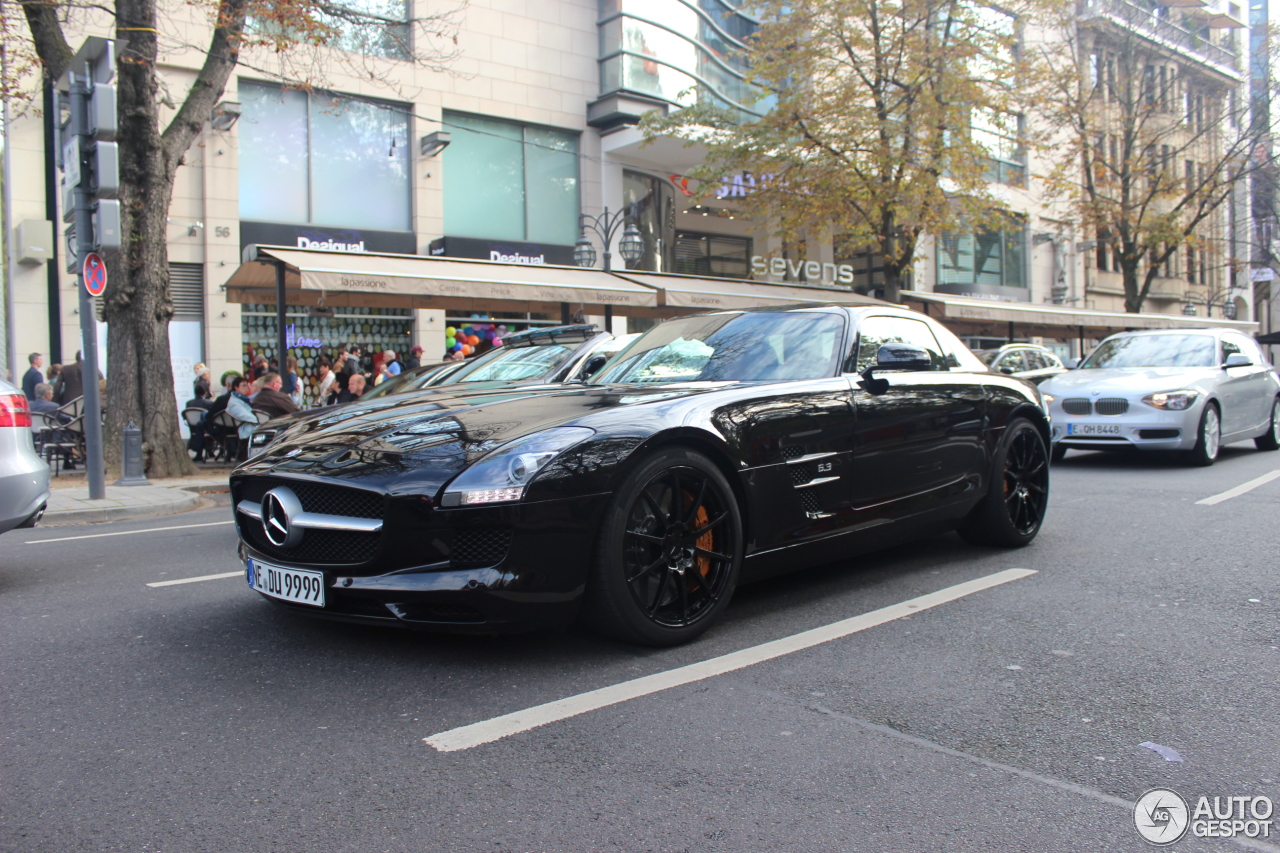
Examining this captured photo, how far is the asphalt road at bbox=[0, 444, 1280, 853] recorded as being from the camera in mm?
2316

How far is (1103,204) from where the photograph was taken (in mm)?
29141

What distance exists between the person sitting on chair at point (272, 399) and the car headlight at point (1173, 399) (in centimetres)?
985

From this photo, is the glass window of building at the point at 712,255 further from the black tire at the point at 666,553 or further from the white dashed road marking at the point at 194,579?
the black tire at the point at 666,553

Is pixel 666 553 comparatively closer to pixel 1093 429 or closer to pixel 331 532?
pixel 331 532

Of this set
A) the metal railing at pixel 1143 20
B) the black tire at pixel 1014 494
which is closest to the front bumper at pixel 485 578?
the black tire at pixel 1014 494

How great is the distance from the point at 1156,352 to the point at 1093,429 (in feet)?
5.57

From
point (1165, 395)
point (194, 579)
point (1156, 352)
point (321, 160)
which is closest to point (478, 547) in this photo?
point (194, 579)

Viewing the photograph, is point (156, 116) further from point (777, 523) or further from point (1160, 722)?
point (1160, 722)

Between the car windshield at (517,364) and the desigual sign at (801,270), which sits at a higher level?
the desigual sign at (801,270)

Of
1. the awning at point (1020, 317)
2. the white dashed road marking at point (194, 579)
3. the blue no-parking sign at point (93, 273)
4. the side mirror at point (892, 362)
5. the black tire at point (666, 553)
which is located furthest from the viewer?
the awning at point (1020, 317)

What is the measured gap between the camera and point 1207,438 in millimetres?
10312

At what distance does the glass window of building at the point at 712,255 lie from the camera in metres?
28.4

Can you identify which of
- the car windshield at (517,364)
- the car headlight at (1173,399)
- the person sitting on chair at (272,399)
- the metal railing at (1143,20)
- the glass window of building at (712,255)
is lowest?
the car headlight at (1173,399)

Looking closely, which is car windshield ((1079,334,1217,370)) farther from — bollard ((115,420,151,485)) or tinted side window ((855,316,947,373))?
bollard ((115,420,151,485))
